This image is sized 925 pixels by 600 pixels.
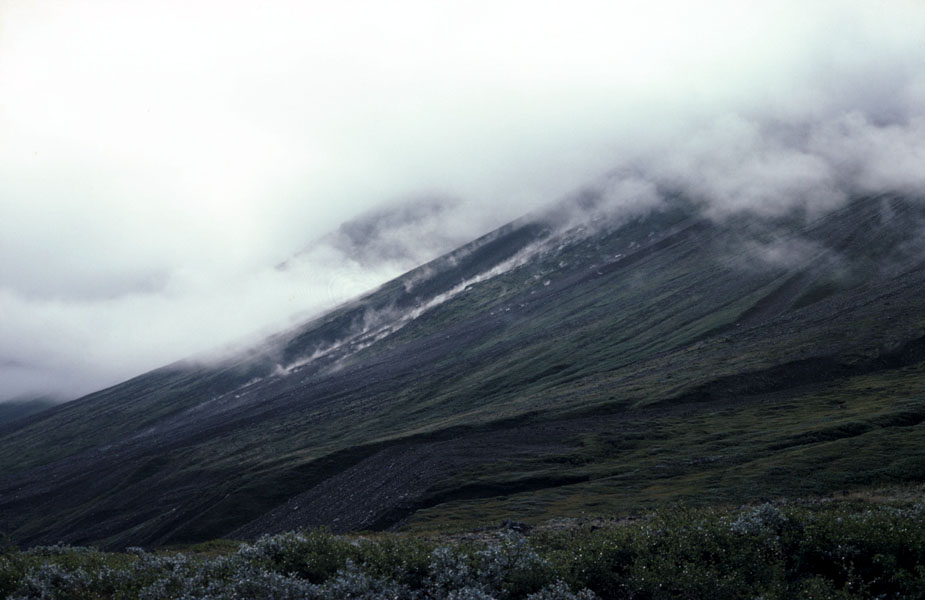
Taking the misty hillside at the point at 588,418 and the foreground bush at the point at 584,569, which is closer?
the foreground bush at the point at 584,569

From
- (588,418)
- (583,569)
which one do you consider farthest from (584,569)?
(588,418)

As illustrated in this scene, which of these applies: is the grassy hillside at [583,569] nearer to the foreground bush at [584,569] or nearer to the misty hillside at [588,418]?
the foreground bush at [584,569]

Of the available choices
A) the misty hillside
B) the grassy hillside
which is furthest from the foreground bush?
the misty hillside

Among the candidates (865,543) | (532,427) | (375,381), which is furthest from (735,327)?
(865,543)

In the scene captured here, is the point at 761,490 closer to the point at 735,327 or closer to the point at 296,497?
the point at 296,497

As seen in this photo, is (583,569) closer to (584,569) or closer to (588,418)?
(584,569)

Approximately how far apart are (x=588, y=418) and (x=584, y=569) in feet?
224

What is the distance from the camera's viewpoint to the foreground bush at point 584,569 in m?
17.5

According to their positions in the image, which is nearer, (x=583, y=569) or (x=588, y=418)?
(x=583, y=569)

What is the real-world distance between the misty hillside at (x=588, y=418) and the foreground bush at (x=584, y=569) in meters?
25.2

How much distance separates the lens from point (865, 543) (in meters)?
18.6

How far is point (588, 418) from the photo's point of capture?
3383 inches

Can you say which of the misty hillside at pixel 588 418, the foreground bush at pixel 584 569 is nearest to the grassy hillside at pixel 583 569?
the foreground bush at pixel 584 569

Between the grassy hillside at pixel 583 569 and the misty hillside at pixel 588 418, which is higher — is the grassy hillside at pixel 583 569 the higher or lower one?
the higher one
